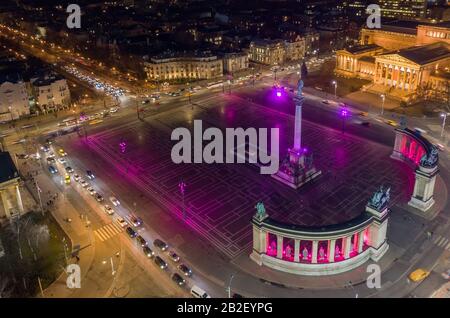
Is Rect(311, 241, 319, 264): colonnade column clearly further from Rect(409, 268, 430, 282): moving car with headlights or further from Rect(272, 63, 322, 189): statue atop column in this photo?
Rect(272, 63, 322, 189): statue atop column

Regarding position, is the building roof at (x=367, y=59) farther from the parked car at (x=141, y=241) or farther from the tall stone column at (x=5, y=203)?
the tall stone column at (x=5, y=203)

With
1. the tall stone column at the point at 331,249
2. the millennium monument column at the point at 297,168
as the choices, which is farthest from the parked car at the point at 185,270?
the millennium monument column at the point at 297,168

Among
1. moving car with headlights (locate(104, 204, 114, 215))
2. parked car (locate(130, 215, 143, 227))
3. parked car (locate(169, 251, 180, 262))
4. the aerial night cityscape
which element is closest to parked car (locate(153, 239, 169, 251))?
the aerial night cityscape

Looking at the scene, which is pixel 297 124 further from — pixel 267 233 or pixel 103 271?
pixel 103 271

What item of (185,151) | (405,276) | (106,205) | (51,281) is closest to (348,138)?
(185,151)

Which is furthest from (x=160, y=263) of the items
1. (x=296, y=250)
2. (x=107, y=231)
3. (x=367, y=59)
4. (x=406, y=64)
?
(x=367, y=59)

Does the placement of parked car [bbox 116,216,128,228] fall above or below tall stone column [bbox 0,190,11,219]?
below
